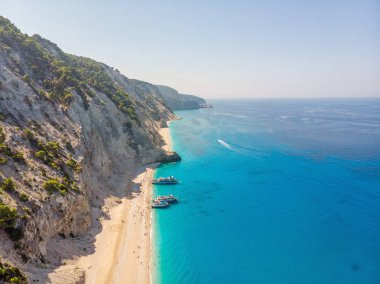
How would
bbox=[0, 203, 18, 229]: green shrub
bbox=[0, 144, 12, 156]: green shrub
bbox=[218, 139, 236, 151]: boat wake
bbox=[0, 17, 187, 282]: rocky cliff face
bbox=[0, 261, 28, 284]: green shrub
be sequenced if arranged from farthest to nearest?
bbox=[218, 139, 236, 151]: boat wake < bbox=[0, 144, 12, 156]: green shrub < bbox=[0, 17, 187, 282]: rocky cliff face < bbox=[0, 203, 18, 229]: green shrub < bbox=[0, 261, 28, 284]: green shrub

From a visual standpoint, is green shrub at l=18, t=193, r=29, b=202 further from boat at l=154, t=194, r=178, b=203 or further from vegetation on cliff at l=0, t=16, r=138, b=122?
vegetation on cliff at l=0, t=16, r=138, b=122

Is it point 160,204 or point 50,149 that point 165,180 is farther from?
point 50,149

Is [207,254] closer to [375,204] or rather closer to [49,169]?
[49,169]

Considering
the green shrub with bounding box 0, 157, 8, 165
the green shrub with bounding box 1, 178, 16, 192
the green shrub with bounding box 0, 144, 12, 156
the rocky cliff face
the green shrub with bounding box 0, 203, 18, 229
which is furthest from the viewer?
the green shrub with bounding box 0, 144, 12, 156

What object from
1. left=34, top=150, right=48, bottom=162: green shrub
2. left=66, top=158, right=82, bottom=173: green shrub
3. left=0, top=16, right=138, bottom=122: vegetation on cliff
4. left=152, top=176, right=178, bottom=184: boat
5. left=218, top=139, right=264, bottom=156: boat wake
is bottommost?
left=152, top=176, right=178, bottom=184: boat

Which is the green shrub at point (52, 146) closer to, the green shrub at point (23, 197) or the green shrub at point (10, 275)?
the green shrub at point (23, 197)

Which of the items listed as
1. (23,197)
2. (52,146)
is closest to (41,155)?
(52,146)

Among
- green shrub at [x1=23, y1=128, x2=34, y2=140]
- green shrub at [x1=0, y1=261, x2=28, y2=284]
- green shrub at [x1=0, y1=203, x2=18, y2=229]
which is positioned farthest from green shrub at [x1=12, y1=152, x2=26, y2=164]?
green shrub at [x1=0, y1=261, x2=28, y2=284]

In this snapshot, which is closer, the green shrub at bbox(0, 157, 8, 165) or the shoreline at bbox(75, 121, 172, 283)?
the shoreline at bbox(75, 121, 172, 283)
